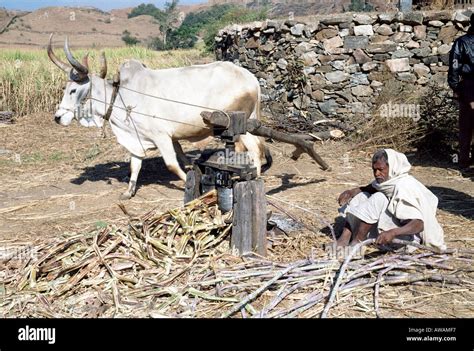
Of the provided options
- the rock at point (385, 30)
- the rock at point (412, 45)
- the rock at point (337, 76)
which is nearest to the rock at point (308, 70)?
the rock at point (337, 76)

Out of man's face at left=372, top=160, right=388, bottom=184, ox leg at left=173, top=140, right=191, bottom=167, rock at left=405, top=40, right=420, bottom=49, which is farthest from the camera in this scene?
rock at left=405, top=40, right=420, bottom=49

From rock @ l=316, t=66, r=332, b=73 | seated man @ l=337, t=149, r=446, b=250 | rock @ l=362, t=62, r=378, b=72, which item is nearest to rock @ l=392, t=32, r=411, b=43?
rock @ l=362, t=62, r=378, b=72

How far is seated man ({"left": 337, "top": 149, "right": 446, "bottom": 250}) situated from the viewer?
4801mm

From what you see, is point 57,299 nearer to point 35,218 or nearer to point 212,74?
point 35,218

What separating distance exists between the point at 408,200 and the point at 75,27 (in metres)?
65.2

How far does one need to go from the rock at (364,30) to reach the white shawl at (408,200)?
18.6 feet

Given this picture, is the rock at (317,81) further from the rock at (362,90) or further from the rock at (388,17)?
the rock at (388,17)

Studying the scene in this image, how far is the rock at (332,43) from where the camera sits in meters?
10.3

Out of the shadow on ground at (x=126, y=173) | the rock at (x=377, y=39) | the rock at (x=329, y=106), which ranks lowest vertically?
the shadow on ground at (x=126, y=173)

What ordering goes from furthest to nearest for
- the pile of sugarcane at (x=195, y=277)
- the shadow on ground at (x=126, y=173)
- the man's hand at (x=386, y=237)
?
the shadow on ground at (x=126, y=173), the man's hand at (x=386, y=237), the pile of sugarcane at (x=195, y=277)

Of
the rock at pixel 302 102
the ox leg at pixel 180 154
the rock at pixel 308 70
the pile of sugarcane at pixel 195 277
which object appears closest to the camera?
the pile of sugarcane at pixel 195 277

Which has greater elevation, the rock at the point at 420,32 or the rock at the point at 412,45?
the rock at the point at 420,32

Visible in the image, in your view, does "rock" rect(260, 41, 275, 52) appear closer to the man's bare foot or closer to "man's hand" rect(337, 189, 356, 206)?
"man's hand" rect(337, 189, 356, 206)

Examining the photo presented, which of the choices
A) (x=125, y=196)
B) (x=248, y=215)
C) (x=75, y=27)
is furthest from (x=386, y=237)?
(x=75, y=27)
